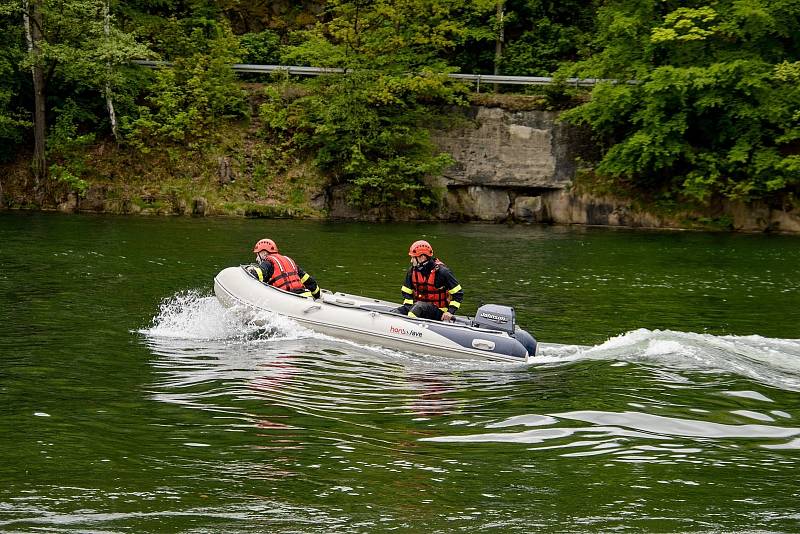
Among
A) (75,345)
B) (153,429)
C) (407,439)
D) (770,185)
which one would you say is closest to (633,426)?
(407,439)

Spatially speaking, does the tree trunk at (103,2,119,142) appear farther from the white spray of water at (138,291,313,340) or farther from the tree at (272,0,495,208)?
the white spray of water at (138,291,313,340)

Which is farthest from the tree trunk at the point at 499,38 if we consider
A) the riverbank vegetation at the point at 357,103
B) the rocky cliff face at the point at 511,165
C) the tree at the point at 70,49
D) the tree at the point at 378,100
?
the tree at the point at 70,49

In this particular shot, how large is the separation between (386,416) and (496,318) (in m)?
4.05

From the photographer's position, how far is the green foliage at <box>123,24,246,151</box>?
36.1m

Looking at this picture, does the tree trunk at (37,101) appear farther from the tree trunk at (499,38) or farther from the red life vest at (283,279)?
the red life vest at (283,279)

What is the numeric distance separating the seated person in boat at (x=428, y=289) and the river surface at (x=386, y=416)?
121cm

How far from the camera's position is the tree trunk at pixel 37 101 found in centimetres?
3406

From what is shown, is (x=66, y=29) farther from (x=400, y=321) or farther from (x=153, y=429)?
(x=153, y=429)

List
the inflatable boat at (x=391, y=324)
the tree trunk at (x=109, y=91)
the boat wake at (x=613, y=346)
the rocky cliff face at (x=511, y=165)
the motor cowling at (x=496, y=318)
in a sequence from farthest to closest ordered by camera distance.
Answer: the rocky cliff face at (x=511, y=165), the tree trunk at (x=109, y=91), the motor cowling at (x=496, y=318), the inflatable boat at (x=391, y=324), the boat wake at (x=613, y=346)

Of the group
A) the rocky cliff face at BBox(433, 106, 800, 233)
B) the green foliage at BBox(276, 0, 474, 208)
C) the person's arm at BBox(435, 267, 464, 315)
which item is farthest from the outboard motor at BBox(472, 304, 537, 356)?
the rocky cliff face at BBox(433, 106, 800, 233)

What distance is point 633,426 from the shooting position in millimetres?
9633

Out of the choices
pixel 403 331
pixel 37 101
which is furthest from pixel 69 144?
pixel 403 331

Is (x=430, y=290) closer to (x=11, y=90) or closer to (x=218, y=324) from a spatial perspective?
(x=218, y=324)

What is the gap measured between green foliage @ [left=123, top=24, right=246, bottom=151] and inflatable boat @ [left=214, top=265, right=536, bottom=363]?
2150 centimetres
